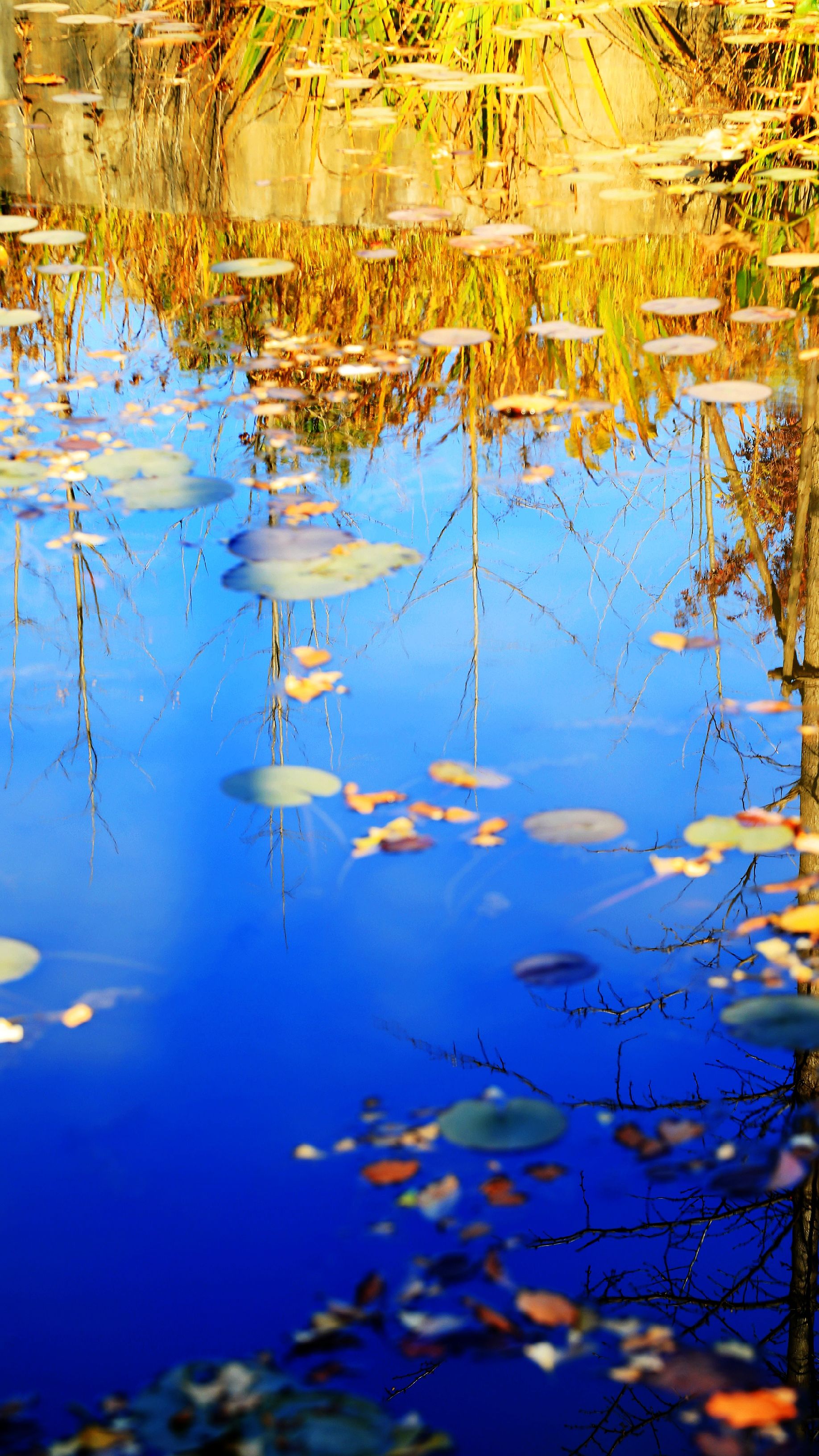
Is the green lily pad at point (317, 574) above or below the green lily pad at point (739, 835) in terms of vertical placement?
above

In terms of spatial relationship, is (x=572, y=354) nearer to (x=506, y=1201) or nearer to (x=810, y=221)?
(x=810, y=221)

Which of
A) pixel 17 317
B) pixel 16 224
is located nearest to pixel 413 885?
pixel 17 317

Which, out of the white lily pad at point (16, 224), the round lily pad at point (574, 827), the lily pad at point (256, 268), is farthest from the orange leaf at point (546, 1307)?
the white lily pad at point (16, 224)

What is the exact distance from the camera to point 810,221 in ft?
11.5

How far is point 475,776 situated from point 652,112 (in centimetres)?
345

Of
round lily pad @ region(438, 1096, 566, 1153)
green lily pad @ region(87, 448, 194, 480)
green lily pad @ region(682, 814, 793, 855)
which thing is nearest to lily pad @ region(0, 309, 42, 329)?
green lily pad @ region(87, 448, 194, 480)

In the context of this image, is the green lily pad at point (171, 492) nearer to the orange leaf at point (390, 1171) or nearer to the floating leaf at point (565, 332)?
the floating leaf at point (565, 332)

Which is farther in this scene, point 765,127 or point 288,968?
point 765,127

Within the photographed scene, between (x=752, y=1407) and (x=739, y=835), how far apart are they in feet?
2.33

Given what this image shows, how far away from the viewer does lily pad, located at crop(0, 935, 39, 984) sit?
54.5 inches

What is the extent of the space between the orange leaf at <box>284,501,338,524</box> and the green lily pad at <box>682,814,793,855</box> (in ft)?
2.98

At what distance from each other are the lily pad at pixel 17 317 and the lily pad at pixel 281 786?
1.65 meters

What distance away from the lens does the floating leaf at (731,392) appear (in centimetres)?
247

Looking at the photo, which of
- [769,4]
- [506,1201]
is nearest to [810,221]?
[769,4]
